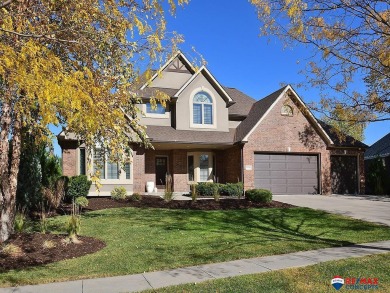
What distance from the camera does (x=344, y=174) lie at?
78.2 feet

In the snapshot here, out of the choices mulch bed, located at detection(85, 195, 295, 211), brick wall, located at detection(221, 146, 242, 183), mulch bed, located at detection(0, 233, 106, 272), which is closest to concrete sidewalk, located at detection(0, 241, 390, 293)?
mulch bed, located at detection(0, 233, 106, 272)

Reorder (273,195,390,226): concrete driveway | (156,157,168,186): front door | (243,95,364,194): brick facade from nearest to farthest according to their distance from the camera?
(273,195,390,226): concrete driveway < (243,95,364,194): brick facade < (156,157,168,186): front door

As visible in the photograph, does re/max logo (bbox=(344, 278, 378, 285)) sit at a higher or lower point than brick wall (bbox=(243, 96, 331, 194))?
lower

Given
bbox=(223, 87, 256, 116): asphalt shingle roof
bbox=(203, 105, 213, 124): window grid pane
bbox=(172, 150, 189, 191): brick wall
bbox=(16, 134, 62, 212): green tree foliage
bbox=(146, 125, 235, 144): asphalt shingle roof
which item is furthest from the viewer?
bbox=(223, 87, 256, 116): asphalt shingle roof

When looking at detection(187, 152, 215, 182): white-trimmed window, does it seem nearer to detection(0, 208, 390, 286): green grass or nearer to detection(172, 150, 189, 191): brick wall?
detection(172, 150, 189, 191): brick wall

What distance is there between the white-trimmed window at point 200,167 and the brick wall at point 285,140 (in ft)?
11.8

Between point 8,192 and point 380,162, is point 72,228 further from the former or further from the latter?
point 380,162

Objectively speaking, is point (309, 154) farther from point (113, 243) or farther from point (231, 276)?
point (231, 276)

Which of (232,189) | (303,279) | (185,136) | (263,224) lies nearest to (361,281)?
(303,279)

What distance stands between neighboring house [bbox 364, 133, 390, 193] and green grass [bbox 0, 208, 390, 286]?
12215mm

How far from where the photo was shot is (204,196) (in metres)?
20.4

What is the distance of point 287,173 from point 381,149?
41.0ft

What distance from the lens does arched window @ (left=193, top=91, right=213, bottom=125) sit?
22.5 meters

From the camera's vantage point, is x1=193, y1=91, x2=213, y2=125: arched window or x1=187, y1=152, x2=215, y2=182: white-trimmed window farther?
x1=187, y1=152, x2=215, y2=182: white-trimmed window
